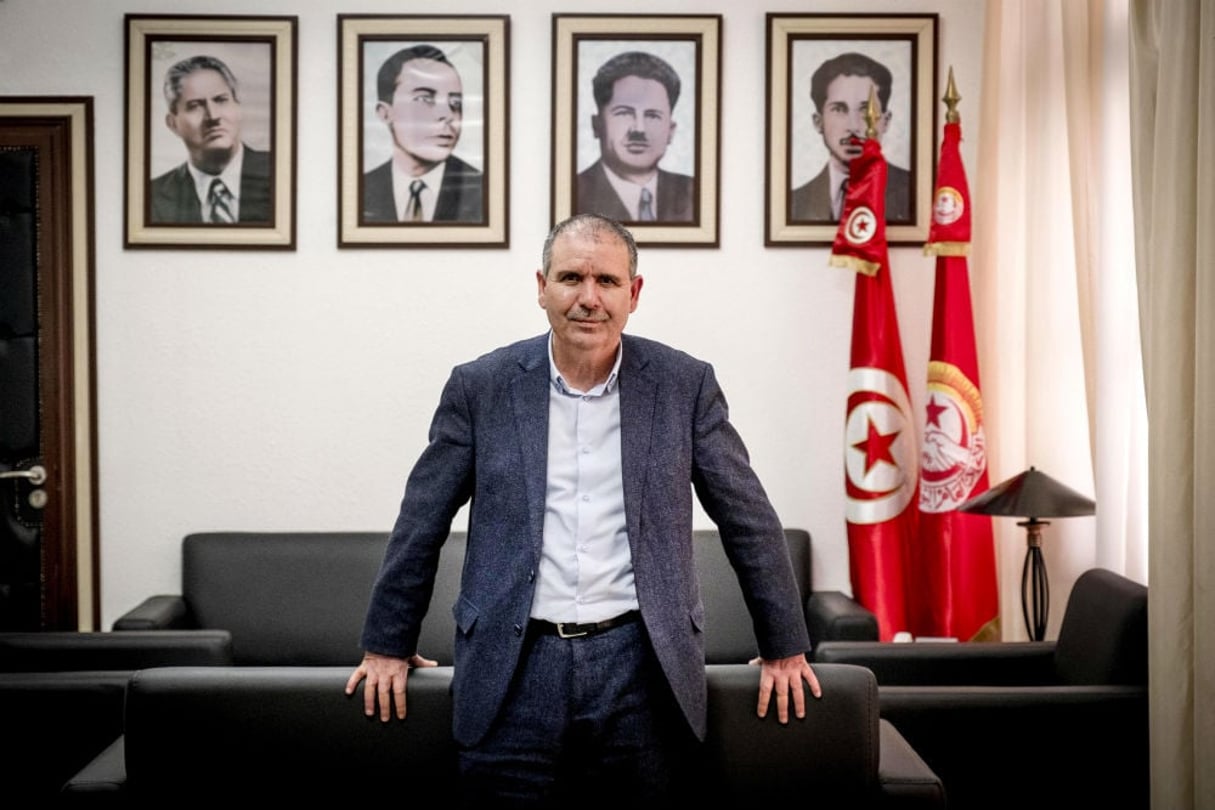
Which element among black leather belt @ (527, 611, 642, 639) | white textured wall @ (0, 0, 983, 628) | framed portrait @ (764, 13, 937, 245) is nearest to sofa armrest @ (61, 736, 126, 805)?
black leather belt @ (527, 611, 642, 639)

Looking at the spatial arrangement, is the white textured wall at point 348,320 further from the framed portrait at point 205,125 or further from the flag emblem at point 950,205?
the flag emblem at point 950,205

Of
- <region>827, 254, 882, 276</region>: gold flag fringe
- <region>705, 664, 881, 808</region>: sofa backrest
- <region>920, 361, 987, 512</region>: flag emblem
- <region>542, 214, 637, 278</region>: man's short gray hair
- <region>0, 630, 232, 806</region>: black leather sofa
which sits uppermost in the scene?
<region>827, 254, 882, 276</region>: gold flag fringe

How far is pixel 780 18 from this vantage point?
12.9 feet

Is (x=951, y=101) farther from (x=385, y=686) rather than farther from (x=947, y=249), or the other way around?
(x=385, y=686)

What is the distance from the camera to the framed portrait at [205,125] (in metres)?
3.94

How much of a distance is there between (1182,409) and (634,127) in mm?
2160

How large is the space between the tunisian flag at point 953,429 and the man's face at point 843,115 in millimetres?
379

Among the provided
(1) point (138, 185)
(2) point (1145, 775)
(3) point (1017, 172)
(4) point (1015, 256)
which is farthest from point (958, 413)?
(1) point (138, 185)

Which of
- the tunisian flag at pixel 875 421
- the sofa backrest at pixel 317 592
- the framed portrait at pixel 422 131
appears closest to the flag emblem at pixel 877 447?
the tunisian flag at pixel 875 421

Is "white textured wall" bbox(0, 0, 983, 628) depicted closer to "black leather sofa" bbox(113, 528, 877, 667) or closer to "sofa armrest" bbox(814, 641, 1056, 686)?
"black leather sofa" bbox(113, 528, 877, 667)

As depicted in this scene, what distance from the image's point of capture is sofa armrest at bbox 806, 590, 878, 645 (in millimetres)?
3436

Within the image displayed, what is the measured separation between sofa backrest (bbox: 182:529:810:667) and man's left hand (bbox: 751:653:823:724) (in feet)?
5.65

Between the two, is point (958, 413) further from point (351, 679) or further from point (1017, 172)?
point (351, 679)

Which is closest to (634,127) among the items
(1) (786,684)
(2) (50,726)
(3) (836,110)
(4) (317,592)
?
(3) (836,110)
